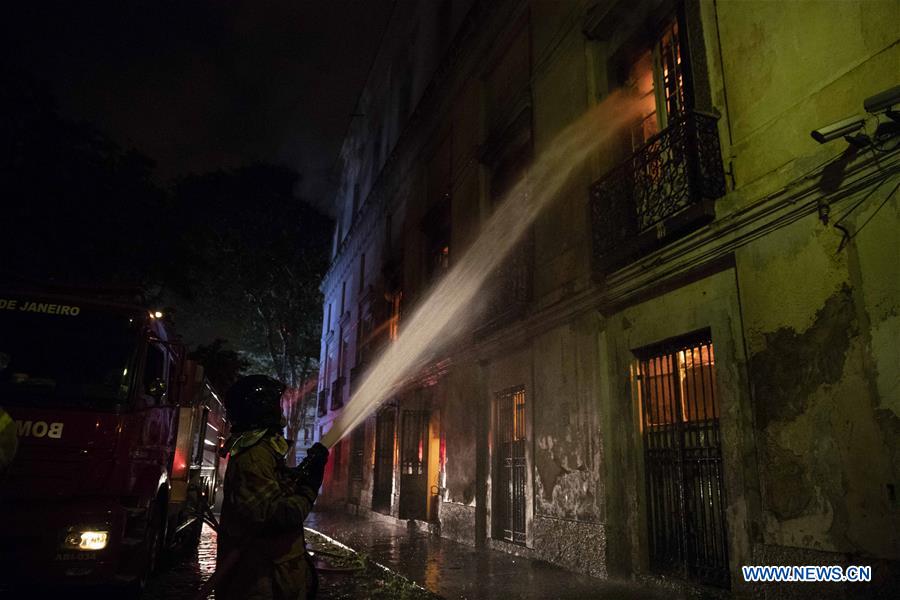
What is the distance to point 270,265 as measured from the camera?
29.1 metres

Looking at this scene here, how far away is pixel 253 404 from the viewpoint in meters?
2.95

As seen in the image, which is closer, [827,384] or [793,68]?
[827,384]

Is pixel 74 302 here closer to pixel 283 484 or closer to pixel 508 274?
pixel 283 484

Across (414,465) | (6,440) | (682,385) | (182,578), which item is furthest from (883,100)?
(414,465)

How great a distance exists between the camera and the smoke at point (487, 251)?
27.5 ft

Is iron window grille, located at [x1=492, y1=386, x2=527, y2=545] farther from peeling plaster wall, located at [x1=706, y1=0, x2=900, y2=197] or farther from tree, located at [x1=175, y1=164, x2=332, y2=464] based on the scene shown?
tree, located at [x1=175, y1=164, x2=332, y2=464]

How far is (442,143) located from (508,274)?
5.94 metres

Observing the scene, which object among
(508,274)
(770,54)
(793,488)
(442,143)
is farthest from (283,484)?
(442,143)

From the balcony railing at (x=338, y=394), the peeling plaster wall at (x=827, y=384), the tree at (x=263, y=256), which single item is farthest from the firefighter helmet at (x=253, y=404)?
the tree at (x=263, y=256)

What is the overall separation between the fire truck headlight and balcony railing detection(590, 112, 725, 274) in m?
6.19

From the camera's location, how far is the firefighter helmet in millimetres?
2939

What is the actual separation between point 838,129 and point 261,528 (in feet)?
16.1

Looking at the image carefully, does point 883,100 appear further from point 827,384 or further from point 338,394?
point 338,394

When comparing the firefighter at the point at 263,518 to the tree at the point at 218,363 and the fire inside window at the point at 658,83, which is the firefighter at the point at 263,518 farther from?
the tree at the point at 218,363
